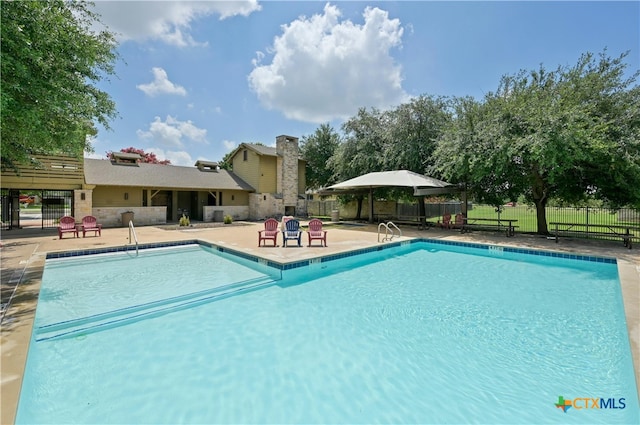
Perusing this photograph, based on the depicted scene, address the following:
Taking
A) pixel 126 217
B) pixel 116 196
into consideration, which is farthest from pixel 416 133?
pixel 116 196

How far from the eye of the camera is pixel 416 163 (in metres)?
17.9

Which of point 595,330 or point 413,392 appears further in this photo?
point 595,330

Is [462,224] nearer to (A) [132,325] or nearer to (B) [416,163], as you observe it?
(B) [416,163]

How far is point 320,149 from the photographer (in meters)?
28.0

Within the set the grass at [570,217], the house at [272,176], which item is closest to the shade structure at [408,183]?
the grass at [570,217]

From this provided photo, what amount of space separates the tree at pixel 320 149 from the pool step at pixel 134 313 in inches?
865

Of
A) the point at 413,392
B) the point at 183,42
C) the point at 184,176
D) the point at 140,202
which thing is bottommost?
the point at 413,392

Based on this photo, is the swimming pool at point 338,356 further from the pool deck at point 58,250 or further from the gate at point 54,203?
the gate at point 54,203

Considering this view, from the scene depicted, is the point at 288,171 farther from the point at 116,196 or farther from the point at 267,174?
the point at 116,196

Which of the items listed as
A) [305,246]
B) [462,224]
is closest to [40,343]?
[305,246]

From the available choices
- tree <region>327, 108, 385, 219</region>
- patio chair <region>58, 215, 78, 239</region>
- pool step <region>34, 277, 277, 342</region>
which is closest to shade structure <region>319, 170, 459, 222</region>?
tree <region>327, 108, 385, 219</region>

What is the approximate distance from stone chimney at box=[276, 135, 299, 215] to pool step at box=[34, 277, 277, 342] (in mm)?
17761

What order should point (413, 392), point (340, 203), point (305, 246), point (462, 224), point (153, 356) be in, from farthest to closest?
point (340, 203), point (462, 224), point (305, 246), point (153, 356), point (413, 392)

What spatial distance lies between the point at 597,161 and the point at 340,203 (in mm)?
16382
